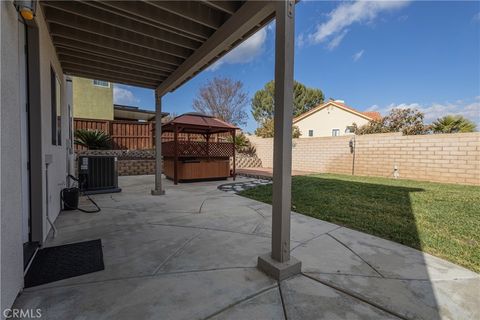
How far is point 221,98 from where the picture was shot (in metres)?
21.0

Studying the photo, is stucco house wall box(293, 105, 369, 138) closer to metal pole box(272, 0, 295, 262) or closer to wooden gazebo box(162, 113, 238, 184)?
wooden gazebo box(162, 113, 238, 184)

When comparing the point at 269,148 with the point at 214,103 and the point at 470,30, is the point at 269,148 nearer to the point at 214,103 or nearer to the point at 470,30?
the point at 214,103

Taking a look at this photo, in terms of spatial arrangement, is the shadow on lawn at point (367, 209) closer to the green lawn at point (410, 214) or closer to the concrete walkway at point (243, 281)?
the green lawn at point (410, 214)

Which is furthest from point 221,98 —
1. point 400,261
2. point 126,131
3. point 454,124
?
point 400,261

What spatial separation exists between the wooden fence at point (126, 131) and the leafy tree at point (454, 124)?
14130 mm

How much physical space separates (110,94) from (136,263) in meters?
13.5

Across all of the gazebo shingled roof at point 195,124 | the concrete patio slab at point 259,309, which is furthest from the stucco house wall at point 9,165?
the gazebo shingled roof at point 195,124

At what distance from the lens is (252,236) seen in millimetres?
2910

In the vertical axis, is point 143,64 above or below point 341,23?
below

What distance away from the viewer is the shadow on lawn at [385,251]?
164 centimetres

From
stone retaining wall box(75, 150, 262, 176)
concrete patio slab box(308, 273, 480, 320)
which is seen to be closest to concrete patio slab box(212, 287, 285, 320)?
concrete patio slab box(308, 273, 480, 320)

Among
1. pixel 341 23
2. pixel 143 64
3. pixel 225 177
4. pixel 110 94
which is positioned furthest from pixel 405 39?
pixel 110 94

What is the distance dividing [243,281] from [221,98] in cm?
2044

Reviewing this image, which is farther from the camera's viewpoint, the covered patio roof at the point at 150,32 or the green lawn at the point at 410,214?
the green lawn at the point at 410,214
